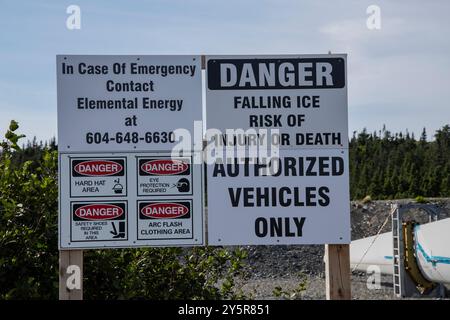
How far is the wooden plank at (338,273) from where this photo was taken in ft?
18.1

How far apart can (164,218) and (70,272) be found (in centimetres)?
87

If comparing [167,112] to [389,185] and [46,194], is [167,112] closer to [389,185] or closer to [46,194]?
[46,194]

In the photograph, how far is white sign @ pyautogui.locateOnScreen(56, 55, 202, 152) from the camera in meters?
5.42

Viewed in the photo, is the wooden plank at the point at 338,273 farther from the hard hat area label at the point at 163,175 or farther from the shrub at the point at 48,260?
the shrub at the point at 48,260

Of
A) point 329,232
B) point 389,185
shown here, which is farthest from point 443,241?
point 389,185

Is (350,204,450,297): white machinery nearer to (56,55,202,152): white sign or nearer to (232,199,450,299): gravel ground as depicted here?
(232,199,450,299): gravel ground

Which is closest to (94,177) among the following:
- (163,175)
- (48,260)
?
(163,175)

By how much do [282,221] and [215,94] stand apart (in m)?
1.18

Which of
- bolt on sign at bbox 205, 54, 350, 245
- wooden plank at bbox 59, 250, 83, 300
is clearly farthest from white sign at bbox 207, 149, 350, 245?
wooden plank at bbox 59, 250, 83, 300

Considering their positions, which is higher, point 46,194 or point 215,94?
point 215,94

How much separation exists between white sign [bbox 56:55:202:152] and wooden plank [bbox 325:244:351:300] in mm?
1457

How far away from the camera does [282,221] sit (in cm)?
547

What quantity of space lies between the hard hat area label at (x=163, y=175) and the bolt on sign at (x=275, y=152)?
0.65 feet

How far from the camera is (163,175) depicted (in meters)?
5.42
